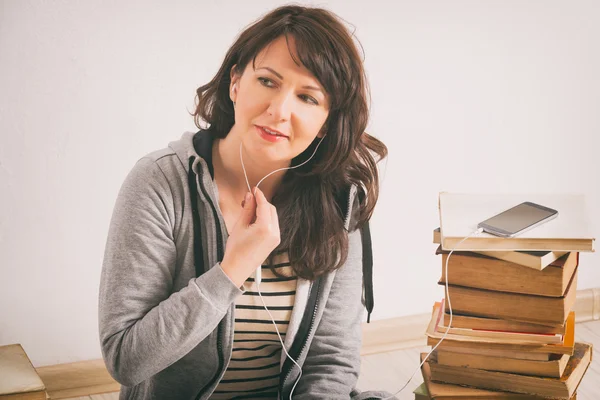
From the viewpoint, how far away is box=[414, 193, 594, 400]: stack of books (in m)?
1.50

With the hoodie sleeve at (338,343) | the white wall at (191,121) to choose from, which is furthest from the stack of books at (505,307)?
the white wall at (191,121)

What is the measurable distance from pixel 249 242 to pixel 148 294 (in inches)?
7.9

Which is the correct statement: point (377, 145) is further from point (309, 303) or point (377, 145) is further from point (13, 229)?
point (13, 229)

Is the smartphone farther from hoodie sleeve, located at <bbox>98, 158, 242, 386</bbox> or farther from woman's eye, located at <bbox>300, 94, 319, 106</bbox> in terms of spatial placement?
hoodie sleeve, located at <bbox>98, 158, 242, 386</bbox>

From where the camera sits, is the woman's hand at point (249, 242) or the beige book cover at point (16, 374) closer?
the woman's hand at point (249, 242)

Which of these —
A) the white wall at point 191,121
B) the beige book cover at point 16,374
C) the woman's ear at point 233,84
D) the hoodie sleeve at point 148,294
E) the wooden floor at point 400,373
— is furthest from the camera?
the wooden floor at point 400,373

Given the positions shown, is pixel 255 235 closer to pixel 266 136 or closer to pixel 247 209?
pixel 247 209

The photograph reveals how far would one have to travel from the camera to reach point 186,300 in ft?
4.21

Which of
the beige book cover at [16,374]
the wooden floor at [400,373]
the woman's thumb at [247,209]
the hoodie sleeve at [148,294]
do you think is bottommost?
the wooden floor at [400,373]

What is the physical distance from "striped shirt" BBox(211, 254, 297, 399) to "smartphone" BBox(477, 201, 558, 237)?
397 millimetres

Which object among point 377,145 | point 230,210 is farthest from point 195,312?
point 377,145

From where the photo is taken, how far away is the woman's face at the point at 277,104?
135 cm

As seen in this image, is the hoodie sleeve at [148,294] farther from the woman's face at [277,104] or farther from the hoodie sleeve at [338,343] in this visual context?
the hoodie sleeve at [338,343]

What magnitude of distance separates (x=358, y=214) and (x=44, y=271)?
2.89 feet
